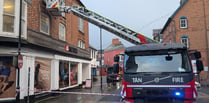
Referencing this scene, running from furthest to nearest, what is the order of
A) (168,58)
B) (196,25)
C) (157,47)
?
(196,25) → (157,47) → (168,58)

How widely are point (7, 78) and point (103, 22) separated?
7037 millimetres

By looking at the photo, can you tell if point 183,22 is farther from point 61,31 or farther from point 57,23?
point 57,23

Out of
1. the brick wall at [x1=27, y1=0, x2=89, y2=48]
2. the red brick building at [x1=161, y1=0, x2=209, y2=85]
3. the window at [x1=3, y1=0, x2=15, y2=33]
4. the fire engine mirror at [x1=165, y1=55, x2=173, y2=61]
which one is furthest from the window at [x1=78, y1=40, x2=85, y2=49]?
the fire engine mirror at [x1=165, y1=55, x2=173, y2=61]

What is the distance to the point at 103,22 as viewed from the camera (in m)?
12.9

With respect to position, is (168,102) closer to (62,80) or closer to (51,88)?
(51,88)

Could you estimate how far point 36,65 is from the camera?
38.1 ft

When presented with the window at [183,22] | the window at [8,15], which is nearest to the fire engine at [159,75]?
the window at [8,15]

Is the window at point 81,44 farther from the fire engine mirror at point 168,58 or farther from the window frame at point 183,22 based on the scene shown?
the window frame at point 183,22

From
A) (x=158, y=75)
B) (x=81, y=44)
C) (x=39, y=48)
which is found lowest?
(x=158, y=75)

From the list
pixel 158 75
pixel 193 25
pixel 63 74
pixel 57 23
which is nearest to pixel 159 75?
pixel 158 75

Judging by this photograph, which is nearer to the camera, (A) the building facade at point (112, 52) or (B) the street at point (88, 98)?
(B) the street at point (88, 98)

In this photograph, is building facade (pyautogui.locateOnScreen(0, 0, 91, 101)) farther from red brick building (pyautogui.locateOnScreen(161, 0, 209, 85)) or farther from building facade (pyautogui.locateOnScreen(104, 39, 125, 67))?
building facade (pyautogui.locateOnScreen(104, 39, 125, 67))

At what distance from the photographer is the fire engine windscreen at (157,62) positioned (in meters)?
5.99

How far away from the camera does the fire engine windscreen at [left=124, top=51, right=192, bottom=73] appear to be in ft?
19.7
